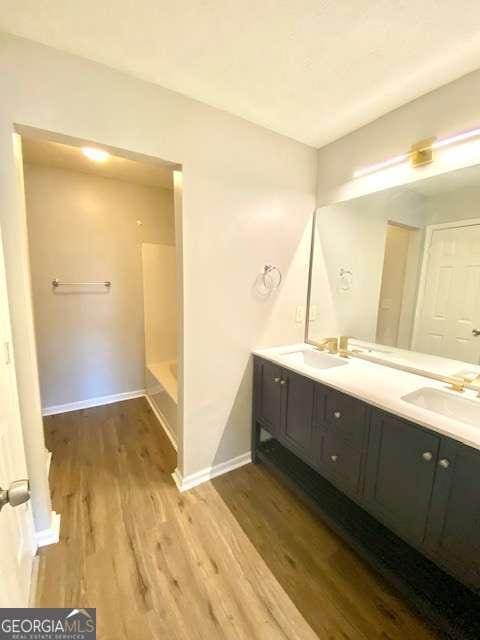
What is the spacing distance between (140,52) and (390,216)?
1.69 metres

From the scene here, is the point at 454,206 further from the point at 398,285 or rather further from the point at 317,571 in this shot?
the point at 317,571

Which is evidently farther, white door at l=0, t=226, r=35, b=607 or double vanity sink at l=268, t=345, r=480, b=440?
double vanity sink at l=268, t=345, r=480, b=440

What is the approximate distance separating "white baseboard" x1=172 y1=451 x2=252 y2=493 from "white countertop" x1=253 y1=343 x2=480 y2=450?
87 cm

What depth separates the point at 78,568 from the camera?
135cm

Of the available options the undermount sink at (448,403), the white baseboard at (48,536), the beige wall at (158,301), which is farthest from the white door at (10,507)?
the beige wall at (158,301)

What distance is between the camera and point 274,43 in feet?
3.93

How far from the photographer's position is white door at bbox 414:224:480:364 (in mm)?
1501

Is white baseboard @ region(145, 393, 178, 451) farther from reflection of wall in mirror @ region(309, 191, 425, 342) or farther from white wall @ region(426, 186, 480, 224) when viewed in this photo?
white wall @ region(426, 186, 480, 224)

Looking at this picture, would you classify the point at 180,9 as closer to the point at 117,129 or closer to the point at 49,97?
the point at 117,129

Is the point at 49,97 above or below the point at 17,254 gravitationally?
above

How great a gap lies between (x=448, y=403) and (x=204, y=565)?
4.99ft

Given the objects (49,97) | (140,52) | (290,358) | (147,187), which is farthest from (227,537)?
(147,187)

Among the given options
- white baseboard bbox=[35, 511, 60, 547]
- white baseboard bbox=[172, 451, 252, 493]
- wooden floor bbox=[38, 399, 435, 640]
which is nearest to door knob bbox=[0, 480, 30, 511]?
wooden floor bbox=[38, 399, 435, 640]

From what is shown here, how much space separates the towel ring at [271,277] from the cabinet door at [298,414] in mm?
650
